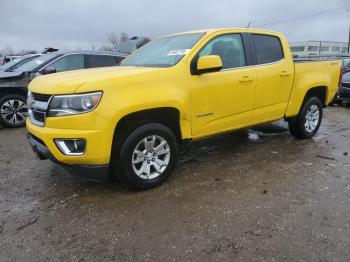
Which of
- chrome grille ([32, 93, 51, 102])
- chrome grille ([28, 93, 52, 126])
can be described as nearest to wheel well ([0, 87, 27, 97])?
chrome grille ([28, 93, 52, 126])

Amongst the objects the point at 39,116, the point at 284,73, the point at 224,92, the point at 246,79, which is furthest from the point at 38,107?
the point at 284,73

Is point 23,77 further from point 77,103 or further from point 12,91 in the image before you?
point 77,103

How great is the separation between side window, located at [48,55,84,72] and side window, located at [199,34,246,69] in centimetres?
450

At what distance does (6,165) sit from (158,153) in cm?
246

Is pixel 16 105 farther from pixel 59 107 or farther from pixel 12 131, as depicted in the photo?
pixel 59 107

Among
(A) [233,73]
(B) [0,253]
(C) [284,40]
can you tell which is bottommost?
(B) [0,253]

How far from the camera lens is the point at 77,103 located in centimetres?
334

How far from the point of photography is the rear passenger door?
493 centimetres

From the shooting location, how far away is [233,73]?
4504 millimetres

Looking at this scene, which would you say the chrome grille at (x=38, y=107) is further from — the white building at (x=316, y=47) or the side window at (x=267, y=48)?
the white building at (x=316, y=47)

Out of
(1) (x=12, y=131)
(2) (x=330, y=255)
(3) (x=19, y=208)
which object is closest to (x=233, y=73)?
(2) (x=330, y=255)

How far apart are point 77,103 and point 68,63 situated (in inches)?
195

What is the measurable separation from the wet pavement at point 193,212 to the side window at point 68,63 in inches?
123

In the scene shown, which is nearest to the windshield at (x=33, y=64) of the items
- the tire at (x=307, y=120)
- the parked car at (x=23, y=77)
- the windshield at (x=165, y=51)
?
the parked car at (x=23, y=77)
